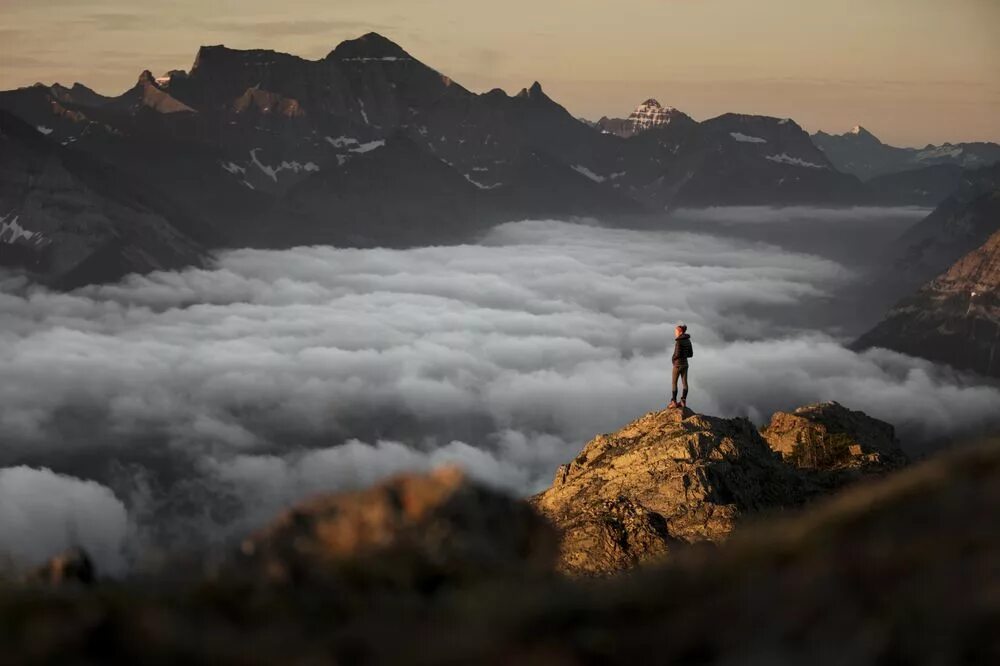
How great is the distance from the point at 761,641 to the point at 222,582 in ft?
14.3

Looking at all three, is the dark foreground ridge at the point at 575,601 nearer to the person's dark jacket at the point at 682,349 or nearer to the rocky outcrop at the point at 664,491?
the rocky outcrop at the point at 664,491

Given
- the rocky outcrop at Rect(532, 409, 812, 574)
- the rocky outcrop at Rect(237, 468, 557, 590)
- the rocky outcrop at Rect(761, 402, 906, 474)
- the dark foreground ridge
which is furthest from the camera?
the rocky outcrop at Rect(761, 402, 906, 474)

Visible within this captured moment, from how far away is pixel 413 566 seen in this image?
9.01m

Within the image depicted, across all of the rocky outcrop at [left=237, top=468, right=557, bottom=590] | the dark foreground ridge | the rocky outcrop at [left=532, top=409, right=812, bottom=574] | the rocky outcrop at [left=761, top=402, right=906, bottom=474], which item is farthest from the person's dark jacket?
the dark foreground ridge

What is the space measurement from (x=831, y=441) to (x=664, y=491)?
1142 cm

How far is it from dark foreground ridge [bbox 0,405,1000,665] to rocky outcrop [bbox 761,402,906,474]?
108ft

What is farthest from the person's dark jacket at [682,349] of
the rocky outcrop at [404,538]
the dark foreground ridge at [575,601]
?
the dark foreground ridge at [575,601]

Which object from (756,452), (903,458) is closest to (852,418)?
(903,458)

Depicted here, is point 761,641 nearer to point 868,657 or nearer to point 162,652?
point 868,657

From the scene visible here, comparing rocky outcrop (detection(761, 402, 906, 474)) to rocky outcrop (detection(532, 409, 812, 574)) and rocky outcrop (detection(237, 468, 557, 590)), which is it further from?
rocky outcrop (detection(237, 468, 557, 590))

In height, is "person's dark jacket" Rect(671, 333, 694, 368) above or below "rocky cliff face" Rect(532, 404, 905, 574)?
above

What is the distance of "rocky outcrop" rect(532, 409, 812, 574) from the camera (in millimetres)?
33812

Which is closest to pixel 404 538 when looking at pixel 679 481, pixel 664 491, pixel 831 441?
pixel 679 481

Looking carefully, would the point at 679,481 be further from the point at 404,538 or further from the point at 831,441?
the point at 404,538
